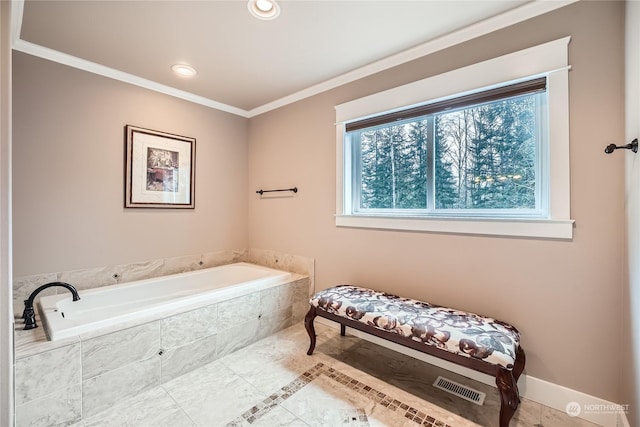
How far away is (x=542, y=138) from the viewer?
1.77m

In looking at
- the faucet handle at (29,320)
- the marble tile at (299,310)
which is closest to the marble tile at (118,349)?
the faucet handle at (29,320)

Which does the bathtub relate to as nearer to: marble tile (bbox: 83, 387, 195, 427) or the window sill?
marble tile (bbox: 83, 387, 195, 427)

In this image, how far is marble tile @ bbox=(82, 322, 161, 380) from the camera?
5.31 ft

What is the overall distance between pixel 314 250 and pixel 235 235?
3.76ft

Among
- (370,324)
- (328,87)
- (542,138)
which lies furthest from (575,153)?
(328,87)

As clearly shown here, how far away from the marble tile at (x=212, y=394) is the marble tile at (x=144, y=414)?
0.04 m

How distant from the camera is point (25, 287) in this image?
6.89 ft

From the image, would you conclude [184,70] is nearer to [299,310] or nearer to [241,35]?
[241,35]

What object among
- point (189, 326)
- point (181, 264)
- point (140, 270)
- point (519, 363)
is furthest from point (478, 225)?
point (140, 270)

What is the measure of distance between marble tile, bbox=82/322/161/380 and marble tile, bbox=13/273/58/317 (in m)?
0.82

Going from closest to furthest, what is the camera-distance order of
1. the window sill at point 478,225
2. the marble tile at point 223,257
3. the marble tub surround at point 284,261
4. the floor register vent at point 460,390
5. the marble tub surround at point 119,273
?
the window sill at point 478,225 < the floor register vent at point 460,390 < the marble tub surround at point 119,273 < the marble tub surround at point 284,261 < the marble tile at point 223,257

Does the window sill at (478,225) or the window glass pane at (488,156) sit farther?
the window glass pane at (488,156)

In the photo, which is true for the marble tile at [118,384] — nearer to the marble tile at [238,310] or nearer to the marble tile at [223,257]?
the marble tile at [238,310]

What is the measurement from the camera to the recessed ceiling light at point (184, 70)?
243cm
